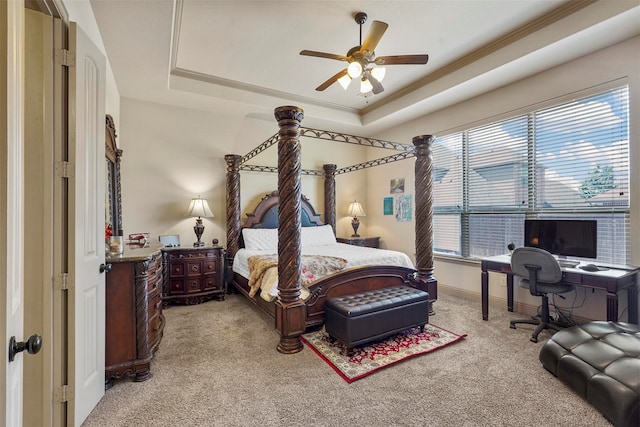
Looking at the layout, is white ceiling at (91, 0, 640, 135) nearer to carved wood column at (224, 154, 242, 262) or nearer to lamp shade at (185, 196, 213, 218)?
carved wood column at (224, 154, 242, 262)

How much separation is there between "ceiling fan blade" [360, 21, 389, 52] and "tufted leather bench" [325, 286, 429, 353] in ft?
7.73

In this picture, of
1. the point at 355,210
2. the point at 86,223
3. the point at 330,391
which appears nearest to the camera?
the point at 86,223

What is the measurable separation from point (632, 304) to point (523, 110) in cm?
241

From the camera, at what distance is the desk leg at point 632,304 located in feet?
8.87

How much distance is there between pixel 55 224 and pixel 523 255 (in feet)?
12.6

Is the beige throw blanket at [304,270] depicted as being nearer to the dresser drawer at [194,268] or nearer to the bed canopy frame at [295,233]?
the bed canopy frame at [295,233]

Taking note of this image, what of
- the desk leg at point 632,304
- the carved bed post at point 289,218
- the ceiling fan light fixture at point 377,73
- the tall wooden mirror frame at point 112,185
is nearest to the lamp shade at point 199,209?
the tall wooden mirror frame at point 112,185

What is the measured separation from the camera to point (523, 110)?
372 cm

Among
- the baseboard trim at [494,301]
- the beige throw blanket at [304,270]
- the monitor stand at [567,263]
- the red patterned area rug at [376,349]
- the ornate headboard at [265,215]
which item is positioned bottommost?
the red patterned area rug at [376,349]

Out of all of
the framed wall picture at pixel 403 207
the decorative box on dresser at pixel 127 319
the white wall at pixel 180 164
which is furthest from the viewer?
the framed wall picture at pixel 403 207

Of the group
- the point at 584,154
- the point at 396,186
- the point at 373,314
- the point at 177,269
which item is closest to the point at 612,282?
the point at 584,154

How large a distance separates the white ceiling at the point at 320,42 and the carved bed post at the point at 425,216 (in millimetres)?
1102

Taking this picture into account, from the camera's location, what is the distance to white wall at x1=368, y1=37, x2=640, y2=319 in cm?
288

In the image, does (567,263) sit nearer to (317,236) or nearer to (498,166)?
(498,166)
